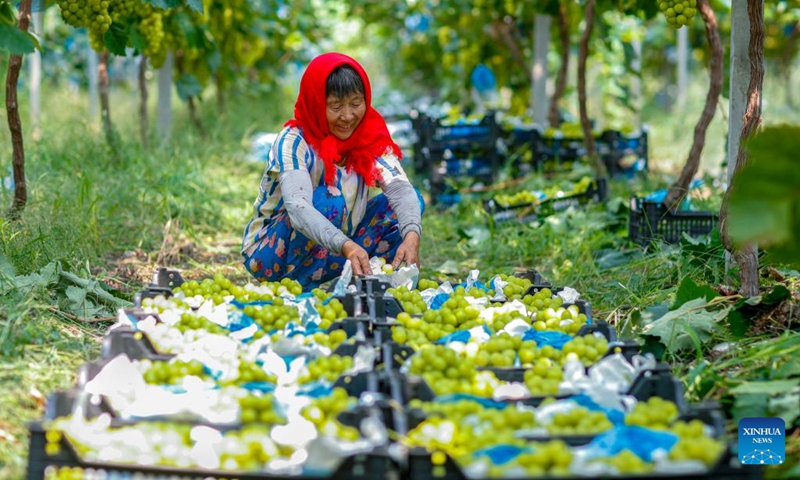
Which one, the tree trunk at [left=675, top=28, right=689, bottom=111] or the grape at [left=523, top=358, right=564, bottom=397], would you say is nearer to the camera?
the grape at [left=523, top=358, right=564, bottom=397]

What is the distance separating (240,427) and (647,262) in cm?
240

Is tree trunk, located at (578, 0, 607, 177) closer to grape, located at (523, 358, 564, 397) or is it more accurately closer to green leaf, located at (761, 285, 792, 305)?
green leaf, located at (761, 285, 792, 305)

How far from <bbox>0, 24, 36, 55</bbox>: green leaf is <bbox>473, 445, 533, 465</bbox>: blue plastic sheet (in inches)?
81.9

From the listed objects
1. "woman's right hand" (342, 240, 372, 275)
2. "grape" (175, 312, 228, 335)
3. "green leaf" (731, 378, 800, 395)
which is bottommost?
"green leaf" (731, 378, 800, 395)

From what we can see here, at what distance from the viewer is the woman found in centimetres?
350

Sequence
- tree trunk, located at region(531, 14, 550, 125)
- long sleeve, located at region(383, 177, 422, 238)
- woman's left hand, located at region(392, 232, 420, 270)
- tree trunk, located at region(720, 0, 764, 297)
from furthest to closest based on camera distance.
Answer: tree trunk, located at region(531, 14, 550, 125)
long sleeve, located at region(383, 177, 422, 238)
woman's left hand, located at region(392, 232, 420, 270)
tree trunk, located at region(720, 0, 764, 297)

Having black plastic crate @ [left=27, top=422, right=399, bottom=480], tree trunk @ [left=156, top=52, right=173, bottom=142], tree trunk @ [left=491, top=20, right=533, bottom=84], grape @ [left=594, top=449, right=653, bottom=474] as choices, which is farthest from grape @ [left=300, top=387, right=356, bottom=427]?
tree trunk @ [left=491, top=20, right=533, bottom=84]

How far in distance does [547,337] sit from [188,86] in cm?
483

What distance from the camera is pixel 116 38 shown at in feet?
14.2

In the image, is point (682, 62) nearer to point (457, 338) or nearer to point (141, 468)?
point (457, 338)

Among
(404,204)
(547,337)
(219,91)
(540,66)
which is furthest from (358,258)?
(219,91)

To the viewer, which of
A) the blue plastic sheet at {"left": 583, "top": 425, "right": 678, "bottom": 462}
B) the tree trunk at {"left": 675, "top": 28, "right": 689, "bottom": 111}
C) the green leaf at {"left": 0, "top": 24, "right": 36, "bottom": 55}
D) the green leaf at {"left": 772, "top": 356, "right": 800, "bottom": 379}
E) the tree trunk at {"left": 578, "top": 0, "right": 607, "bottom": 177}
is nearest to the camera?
the blue plastic sheet at {"left": 583, "top": 425, "right": 678, "bottom": 462}

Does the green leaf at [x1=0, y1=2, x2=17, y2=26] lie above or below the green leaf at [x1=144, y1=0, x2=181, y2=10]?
below

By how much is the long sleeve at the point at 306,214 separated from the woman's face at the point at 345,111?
0.78 feet
